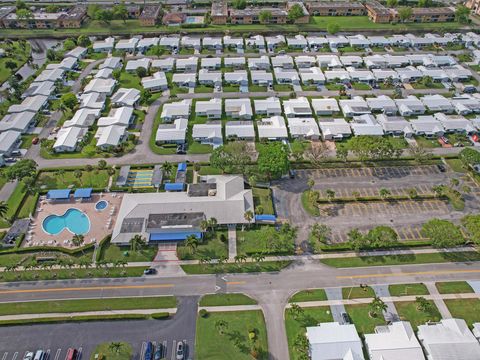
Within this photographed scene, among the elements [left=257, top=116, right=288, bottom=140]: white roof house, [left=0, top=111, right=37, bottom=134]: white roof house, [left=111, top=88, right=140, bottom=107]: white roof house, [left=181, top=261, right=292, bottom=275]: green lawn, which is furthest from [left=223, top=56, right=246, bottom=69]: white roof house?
[left=181, top=261, right=292, bottom=275]: green lawn

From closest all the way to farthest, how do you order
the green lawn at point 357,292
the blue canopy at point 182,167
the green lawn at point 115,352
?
the green lawn at point 115,352, the green lawn at point 357,292, the blue canopy at point 182,167

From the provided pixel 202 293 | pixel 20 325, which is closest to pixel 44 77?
pixel 20 325

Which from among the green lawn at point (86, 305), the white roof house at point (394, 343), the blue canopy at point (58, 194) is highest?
the blue canopy at point (58, 194)

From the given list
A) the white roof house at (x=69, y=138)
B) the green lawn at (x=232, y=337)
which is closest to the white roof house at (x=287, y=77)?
the white roof house at (x=69, y=138)

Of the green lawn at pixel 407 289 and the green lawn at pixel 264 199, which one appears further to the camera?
the green lawn at pixel 264 199

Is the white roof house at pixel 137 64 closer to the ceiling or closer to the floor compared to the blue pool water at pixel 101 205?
closer to the ceiling

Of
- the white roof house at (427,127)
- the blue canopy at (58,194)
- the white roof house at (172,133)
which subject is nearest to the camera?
the blue canopy at (58,194)

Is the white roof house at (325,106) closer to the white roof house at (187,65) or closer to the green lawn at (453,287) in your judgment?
the white roof house at (187,65)
